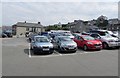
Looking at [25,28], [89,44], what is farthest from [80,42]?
[25,28]

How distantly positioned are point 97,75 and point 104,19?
303 ft

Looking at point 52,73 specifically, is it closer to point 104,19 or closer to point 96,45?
point 96,45

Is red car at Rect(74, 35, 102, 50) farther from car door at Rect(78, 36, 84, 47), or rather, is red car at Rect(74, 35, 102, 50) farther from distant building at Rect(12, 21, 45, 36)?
distant building at Rect(12, 21, 45, 36)

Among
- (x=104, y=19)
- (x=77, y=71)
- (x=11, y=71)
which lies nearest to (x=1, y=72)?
(x=11, y=71)

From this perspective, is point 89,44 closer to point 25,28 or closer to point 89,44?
point 89,44

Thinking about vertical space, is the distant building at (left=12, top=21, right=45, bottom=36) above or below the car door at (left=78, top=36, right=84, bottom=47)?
above

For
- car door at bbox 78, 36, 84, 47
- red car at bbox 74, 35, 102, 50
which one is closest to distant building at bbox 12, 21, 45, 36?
car door at bbox 78, 36, 84, 47

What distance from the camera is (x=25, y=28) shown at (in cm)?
7731

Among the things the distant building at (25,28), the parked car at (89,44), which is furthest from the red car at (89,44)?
the distant building at (25,28)

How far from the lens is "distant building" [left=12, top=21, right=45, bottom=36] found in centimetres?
7531

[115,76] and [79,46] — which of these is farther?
[79,46]

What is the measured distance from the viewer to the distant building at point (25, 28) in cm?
7531

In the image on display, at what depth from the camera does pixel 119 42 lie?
18031 mm

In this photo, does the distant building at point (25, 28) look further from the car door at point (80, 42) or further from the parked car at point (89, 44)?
the parked car at point (89, 44)
